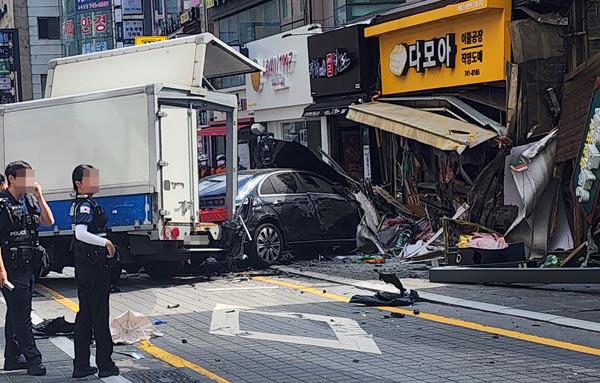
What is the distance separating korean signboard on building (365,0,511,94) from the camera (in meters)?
15.7

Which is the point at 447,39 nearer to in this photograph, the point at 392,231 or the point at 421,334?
the point at 392,231

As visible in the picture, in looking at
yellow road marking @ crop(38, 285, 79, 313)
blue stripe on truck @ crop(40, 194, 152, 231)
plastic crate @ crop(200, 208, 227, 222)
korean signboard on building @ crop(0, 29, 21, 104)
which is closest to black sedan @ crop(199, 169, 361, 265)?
plastic crate @ crop(200, 208, 227, 222)

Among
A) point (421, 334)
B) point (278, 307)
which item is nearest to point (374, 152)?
point (278, 307)

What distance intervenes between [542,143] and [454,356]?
6.50m

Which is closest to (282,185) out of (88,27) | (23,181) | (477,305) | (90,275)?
(477,305)

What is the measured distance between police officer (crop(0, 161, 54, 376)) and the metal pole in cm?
692

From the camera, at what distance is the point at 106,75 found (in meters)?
15.1

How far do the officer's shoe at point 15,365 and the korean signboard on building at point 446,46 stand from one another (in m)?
9.93

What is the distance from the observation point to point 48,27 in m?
69.1

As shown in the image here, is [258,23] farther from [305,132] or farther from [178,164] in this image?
[178,164]

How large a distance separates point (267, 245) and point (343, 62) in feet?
19.3

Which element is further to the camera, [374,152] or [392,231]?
[374,152]

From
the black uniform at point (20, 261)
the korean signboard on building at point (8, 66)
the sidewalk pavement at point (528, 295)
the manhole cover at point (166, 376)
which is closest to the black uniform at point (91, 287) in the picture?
the manhole cover at point (166, 376)

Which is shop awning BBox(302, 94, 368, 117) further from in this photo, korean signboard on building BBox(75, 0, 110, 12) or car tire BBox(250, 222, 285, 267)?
korean signboard on building BBox(75, 0, 110, 12)
